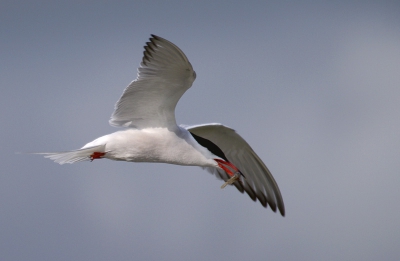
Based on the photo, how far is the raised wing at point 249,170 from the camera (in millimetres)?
11336

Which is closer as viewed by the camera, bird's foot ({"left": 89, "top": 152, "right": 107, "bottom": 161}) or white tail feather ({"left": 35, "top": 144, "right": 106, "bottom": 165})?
white tail feather ({"left": 35, "top": 144, "right": 106, "bottom": 165})

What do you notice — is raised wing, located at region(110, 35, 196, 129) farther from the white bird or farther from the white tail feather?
the white tail feather

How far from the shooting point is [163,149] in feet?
31.4

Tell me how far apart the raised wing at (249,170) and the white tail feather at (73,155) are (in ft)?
7.48

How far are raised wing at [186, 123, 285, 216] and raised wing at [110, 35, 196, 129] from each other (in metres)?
1.72

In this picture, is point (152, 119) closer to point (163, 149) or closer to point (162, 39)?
point (163, 149)

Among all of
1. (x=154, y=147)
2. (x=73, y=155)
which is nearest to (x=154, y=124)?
(x=154, y=147)

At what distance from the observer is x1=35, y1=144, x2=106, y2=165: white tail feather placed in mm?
9211

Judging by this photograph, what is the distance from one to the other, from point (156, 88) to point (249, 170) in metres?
2.99

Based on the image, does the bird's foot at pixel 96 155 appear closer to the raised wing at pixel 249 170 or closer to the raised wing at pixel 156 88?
the raised wing at pixel 156 88

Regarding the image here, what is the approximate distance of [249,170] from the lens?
1159 centimetres

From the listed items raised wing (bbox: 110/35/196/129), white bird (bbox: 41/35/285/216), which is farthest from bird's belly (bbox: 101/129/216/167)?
raised wing (bbox: 110/35/196/129)

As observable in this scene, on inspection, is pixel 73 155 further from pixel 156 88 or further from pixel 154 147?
pixel 156 88

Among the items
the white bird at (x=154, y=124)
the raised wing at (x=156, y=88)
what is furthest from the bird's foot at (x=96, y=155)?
the raised wing at (x=156, y=88)
